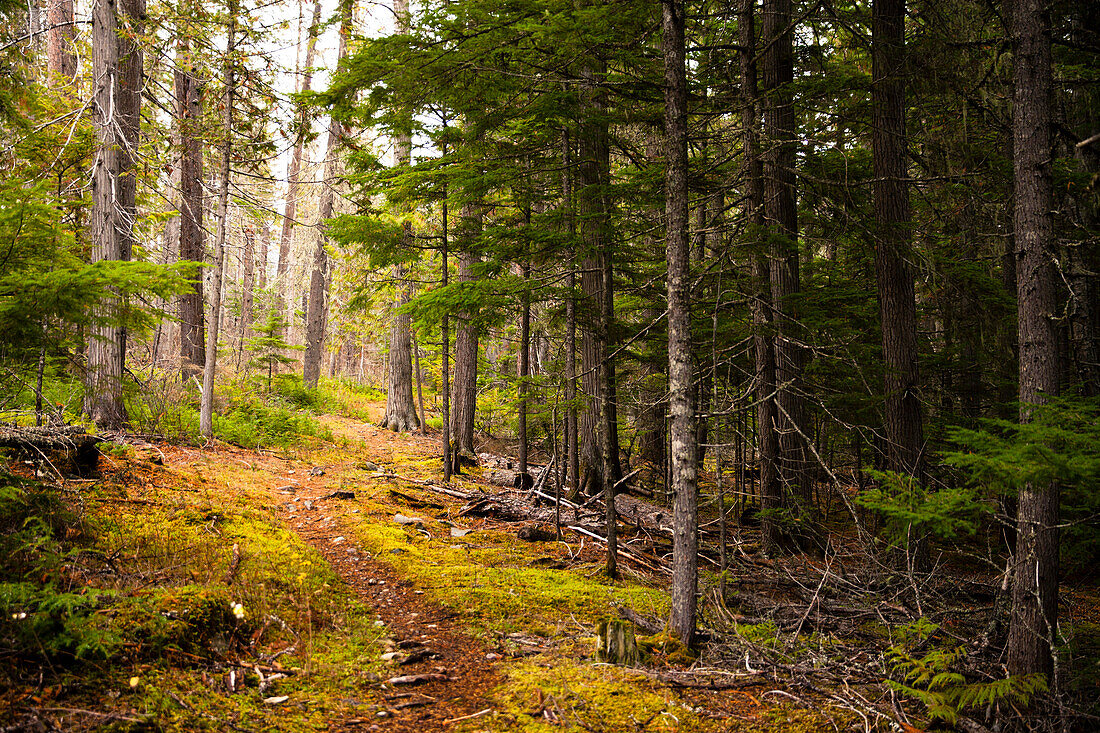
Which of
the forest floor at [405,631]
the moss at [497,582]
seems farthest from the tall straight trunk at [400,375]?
the moss at [497,582]

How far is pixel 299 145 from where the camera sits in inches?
546

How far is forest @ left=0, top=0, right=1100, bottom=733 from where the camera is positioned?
408 cm

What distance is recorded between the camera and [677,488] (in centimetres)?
485

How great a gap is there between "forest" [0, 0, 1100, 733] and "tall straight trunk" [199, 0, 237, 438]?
8cm

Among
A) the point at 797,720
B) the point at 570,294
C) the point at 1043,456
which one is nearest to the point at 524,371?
the point at 570,294

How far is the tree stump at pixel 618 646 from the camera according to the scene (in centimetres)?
467

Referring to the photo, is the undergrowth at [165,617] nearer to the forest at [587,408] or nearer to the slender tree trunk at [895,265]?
the forest at [587,408]

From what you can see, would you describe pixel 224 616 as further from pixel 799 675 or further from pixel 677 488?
pixel 799 675

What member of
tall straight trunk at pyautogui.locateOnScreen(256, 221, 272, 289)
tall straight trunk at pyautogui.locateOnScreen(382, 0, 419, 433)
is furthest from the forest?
tall straight trunk at pyautogui.locateOnScreen(256, 221, 272, 289)

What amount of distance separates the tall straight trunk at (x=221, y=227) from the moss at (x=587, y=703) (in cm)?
874

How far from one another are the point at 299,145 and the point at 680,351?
12607 millimetres

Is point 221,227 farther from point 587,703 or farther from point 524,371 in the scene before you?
point 587,703

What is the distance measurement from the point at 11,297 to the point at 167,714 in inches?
143

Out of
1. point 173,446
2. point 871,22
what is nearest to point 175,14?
point 173,446
